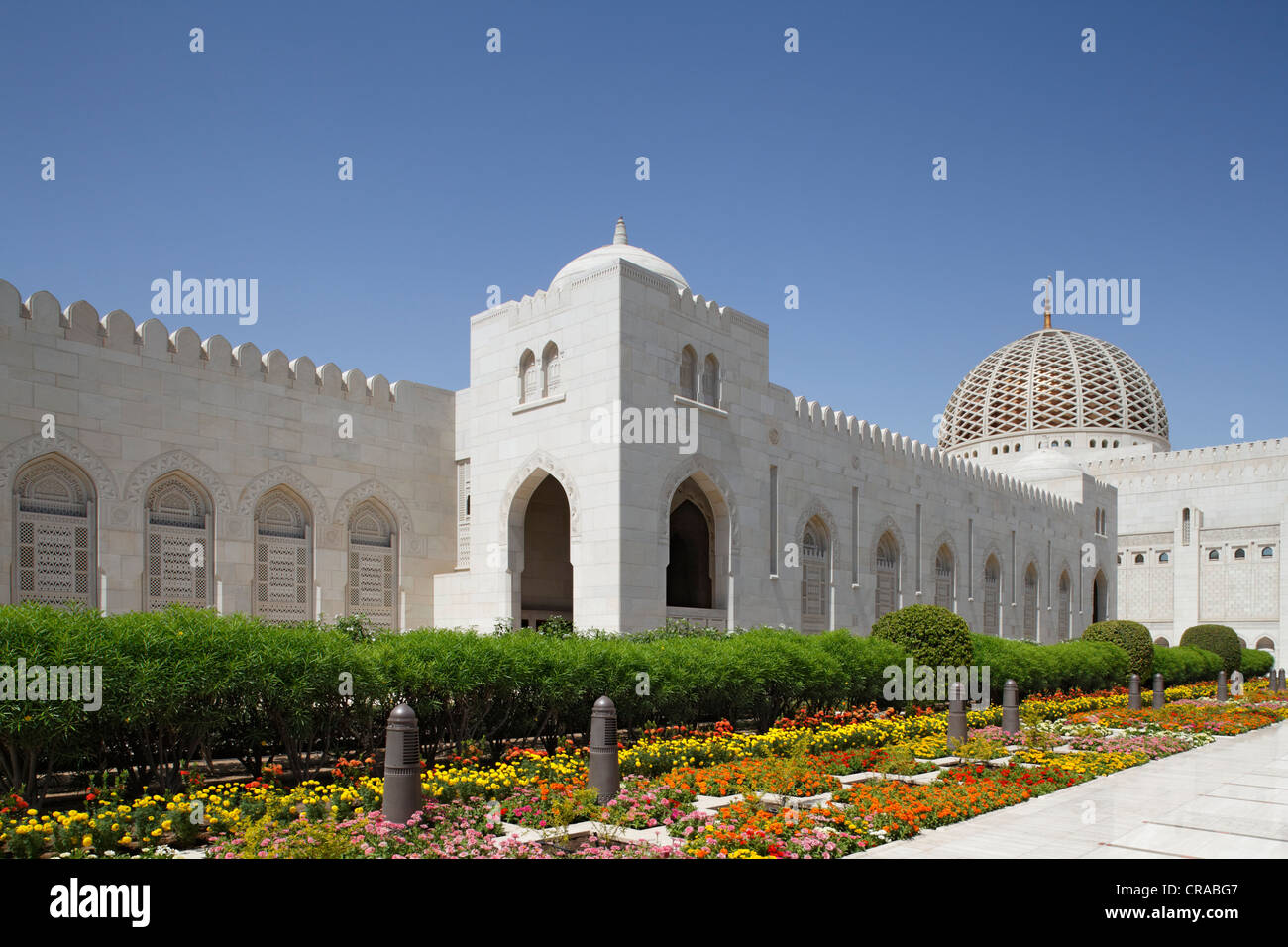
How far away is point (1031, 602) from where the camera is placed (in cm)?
3122

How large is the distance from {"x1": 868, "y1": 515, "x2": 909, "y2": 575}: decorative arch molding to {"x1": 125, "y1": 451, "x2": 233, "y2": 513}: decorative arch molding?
1403 cm

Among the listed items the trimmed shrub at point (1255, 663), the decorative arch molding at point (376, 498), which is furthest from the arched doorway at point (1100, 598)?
the decorative arch molding at point (376, 498)

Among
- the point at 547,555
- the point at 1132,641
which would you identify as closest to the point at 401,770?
the point at 547,555

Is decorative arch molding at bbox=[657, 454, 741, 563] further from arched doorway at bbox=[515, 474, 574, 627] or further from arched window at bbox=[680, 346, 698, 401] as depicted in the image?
arched doorway at bbox=[515, 474, 574, 627]

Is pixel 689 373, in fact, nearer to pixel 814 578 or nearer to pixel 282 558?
pixel 814 578

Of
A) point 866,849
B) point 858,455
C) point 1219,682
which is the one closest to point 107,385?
point 866,849

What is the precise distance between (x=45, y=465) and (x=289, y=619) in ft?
13.8

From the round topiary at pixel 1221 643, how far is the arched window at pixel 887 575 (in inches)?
415

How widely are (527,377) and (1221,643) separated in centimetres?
2231

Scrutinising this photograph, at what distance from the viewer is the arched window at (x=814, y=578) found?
21.0 metres

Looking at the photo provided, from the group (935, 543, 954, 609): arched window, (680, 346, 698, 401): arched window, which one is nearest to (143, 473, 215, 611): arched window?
(680, 346, 698, 401): arched window

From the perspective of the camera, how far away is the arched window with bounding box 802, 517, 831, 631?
827 inches
